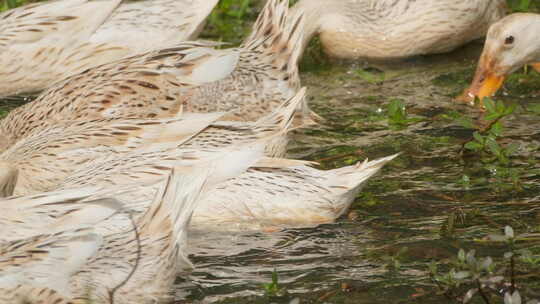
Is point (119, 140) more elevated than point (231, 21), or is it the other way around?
point (119, 140)

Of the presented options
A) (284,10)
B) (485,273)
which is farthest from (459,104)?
(485,273)

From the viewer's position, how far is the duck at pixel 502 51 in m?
7.89

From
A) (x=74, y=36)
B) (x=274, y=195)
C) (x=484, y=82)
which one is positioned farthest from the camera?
(x=74, y=36)

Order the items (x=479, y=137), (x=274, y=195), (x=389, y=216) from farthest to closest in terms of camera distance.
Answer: (x=479, y=137)
(x=389, y=216)
(x=274, y=195)

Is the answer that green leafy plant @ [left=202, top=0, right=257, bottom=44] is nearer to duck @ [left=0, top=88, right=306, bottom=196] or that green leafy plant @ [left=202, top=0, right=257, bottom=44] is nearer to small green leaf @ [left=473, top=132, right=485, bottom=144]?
duck @ [left=0, top=88, right=306, bottom=196]

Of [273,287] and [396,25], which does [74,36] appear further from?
[273,287]

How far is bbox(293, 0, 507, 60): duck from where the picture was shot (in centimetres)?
897

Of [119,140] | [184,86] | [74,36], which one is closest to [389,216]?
[119,140]

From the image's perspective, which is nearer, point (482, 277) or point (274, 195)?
point (482, 277)

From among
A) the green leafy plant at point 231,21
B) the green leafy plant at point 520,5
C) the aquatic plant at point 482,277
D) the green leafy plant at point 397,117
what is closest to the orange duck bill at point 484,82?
the green leafy plant at point 397,117

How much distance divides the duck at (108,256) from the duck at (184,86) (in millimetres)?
1852

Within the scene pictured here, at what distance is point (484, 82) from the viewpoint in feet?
25.9

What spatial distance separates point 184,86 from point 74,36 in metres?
1.87

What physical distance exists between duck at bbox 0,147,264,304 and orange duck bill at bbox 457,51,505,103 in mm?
3160
